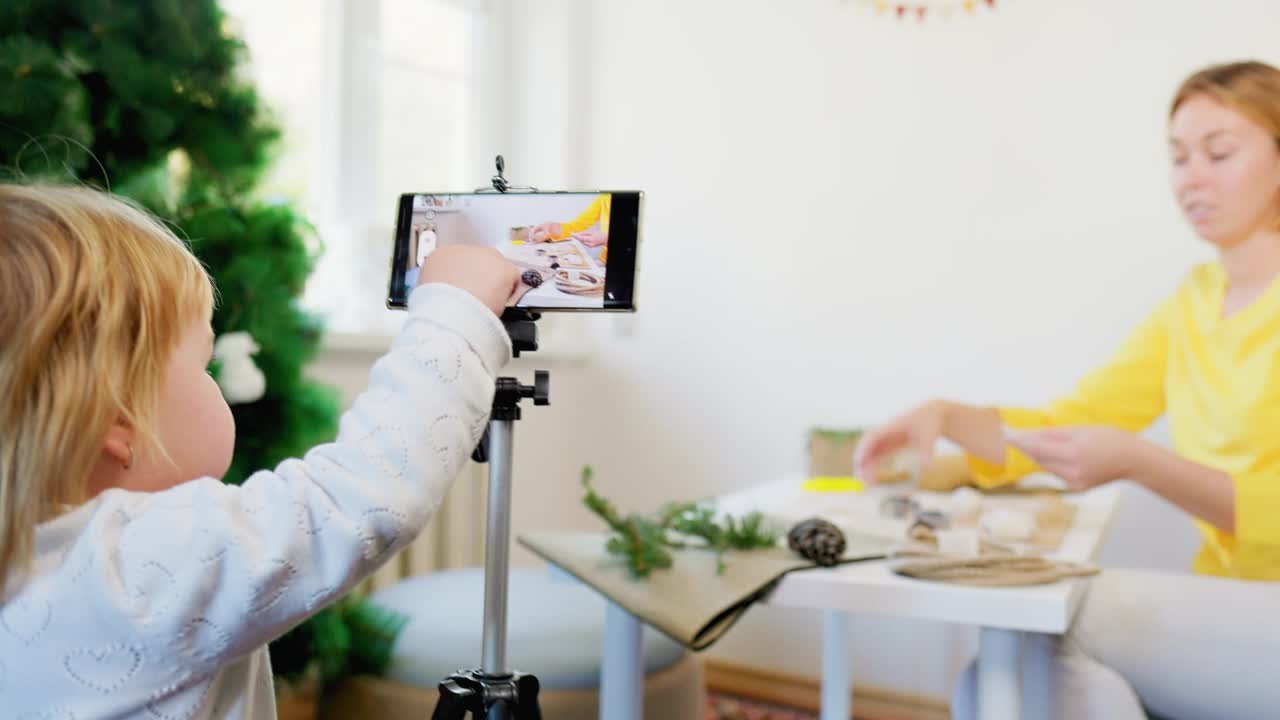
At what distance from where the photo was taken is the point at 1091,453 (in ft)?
4.42

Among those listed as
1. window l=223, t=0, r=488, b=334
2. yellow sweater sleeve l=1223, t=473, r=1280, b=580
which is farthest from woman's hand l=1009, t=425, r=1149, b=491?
window l=223, t=0, r=488, b=334

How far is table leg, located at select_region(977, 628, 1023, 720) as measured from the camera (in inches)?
39.6

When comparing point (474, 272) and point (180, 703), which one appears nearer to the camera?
point (180, 703)

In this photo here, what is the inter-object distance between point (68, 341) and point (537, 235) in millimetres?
338

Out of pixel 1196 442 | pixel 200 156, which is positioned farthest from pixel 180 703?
pixel 1196 442

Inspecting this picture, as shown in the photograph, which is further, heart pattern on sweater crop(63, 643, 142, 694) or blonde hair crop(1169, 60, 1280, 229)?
blonde hair crop(1169, 60, 1280, 229)

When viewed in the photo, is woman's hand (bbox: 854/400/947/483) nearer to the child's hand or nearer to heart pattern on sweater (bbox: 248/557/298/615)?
the child's hand

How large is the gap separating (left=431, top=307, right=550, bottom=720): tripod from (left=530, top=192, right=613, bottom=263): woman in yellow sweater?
0.06 metres

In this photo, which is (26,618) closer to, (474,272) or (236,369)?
(474,272)

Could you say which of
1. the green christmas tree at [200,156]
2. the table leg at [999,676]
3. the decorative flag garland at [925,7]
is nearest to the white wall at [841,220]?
the decorative flag garland at [925,7]

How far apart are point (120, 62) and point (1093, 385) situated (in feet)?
4.80

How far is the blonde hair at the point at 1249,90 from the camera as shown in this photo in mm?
1464

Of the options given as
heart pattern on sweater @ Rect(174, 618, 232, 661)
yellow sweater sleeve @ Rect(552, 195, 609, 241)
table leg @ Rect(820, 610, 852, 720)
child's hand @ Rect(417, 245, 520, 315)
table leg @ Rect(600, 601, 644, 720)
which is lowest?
table leg @ Rect(820, 610, 852, 720)

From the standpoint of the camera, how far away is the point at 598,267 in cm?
87
